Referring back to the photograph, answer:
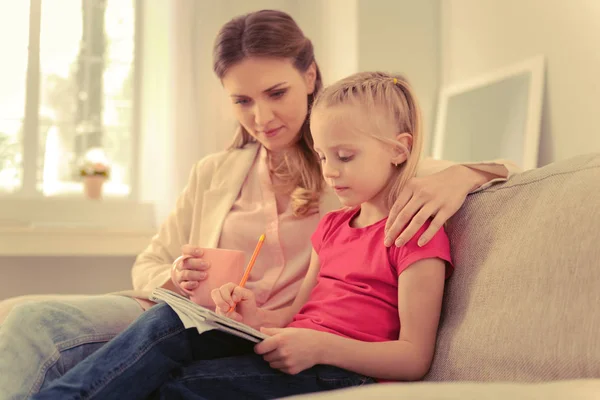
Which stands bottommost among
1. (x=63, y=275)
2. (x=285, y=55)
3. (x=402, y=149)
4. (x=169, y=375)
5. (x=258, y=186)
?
(x=63, y=275)

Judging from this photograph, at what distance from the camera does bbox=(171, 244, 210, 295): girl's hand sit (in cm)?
134

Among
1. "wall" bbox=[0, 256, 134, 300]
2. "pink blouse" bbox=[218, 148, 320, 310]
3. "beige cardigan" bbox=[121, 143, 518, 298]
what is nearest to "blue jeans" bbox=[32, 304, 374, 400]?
"pink blouse" bbox=[218, 148, 320, 310]

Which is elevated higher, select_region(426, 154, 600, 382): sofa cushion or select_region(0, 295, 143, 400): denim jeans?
select_region(426, 154, 600, 382): sofa cushion

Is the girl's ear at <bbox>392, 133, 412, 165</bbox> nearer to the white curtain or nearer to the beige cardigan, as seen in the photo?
the beige cardigan

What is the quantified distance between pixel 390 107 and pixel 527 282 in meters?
0.45

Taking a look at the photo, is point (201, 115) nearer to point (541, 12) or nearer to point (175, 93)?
point (175, 93)

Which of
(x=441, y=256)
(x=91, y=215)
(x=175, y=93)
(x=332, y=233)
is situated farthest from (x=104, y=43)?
(x=441, y=256)

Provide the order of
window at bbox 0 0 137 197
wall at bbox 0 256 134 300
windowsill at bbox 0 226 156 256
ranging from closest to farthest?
windowsill at bbox 0 226 156 256 → wall at bbox 0 256 134 300 → window at bbox 0 0 137 197

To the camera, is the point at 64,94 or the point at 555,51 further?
the point at 64,94

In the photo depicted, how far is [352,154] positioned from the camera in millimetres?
1284

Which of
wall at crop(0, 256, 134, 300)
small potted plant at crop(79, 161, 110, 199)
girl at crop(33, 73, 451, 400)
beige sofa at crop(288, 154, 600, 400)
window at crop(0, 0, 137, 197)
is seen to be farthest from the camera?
window at crop(0, 0, 137, 197)

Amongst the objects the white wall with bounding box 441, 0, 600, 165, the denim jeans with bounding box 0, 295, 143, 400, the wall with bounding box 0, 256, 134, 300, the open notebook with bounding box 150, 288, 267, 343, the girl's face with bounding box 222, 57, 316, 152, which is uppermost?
the white wall with bounding box 441, 0, 600, 165

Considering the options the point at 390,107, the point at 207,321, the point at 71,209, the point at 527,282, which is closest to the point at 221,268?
the point at 207,321

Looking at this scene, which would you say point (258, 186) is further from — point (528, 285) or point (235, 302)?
point (528, 285)
